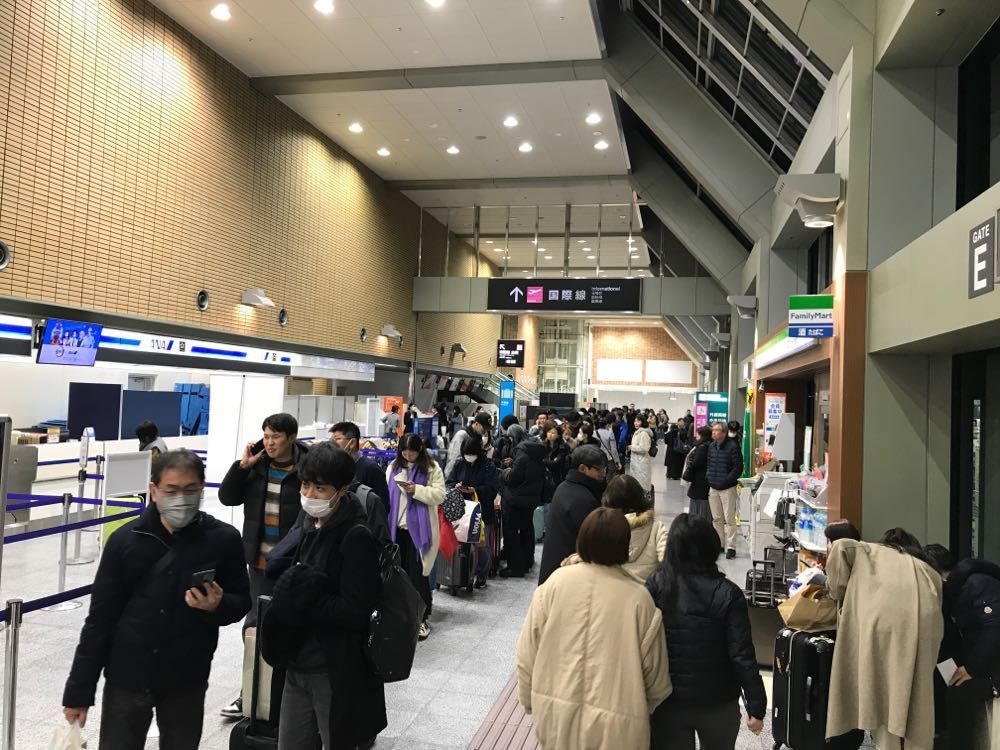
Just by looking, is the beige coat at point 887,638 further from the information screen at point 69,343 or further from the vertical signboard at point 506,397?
the vertical signboard at point 506,397

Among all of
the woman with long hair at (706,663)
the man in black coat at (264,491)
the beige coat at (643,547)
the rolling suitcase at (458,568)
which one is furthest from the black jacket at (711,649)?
the rolling suitcase at (458,568)

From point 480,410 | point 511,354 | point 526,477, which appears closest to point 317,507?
point 526,477

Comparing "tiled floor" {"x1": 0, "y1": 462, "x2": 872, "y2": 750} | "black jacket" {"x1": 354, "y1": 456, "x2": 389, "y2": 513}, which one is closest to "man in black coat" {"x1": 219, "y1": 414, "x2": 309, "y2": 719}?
"black jacket" {"x1": 354, "y1": 456, "x2": 389, "y2": 513}

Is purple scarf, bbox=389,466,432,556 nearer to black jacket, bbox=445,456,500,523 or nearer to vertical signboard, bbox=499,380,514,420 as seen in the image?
black jacket, bbox=445,456,500,523

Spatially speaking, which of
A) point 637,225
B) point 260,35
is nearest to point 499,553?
point 260,35

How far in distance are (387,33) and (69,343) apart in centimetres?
634

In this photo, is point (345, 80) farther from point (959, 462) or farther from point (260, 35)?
point (959, 462)

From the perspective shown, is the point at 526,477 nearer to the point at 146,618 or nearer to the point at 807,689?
the point at 807,689

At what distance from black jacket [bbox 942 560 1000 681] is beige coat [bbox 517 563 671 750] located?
1778 mm

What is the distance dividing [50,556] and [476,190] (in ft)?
46.8

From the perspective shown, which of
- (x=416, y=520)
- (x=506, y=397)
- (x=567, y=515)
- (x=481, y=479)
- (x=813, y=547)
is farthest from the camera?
(x=506, y=397)

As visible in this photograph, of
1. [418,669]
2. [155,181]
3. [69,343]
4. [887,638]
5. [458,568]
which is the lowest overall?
[418,669]

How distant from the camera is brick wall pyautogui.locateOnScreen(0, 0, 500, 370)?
8.34 meters

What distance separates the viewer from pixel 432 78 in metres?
12.4
